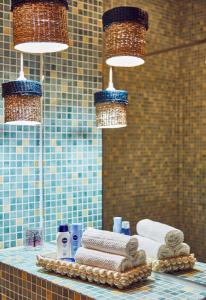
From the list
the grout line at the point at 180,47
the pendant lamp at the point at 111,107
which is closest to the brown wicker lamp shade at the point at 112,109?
the pendant lamp at the point at 111,107

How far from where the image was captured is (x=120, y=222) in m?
2.00

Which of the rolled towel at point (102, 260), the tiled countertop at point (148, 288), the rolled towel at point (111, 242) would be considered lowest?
the tiled countertop at point (148, 288)

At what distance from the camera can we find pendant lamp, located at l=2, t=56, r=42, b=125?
2.07 metres

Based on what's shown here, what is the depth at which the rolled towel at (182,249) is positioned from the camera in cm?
180

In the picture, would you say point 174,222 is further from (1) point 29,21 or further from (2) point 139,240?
(1) point 29,21

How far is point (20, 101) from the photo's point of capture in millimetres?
2084

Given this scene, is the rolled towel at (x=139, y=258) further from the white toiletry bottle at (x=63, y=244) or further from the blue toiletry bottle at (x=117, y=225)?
the white toiletry bottle at (x=63, y=244)

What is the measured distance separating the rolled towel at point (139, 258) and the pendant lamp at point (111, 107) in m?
0.54

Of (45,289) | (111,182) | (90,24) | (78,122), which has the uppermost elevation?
(90,24)

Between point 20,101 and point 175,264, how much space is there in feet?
3.11

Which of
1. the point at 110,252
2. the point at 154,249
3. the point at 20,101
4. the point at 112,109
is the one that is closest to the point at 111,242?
the point at 110,252

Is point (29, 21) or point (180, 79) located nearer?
point (29, 21)

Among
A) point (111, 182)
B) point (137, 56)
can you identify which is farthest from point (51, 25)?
point (111, 182)

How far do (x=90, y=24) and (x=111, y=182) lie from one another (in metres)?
0.85
